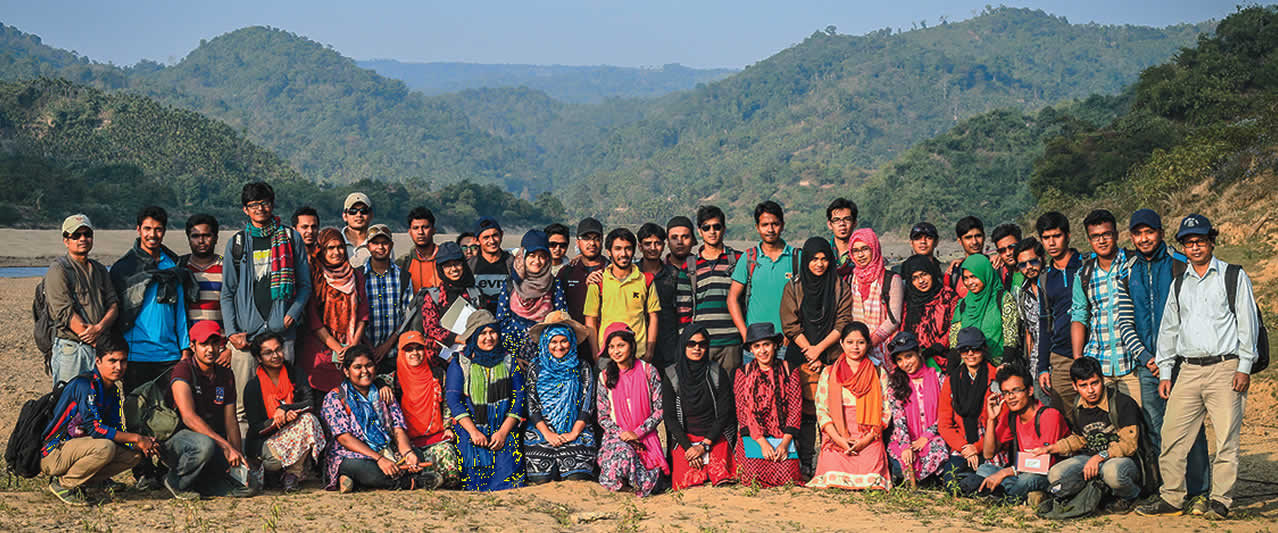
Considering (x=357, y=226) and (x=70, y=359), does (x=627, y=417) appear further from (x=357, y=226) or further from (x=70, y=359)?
(x=70, y=359)

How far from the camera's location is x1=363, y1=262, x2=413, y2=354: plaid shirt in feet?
21.4

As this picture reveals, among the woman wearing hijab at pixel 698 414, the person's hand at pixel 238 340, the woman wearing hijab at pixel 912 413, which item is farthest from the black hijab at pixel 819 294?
the person's hand at pixel 238 340

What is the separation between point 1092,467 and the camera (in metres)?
5.48

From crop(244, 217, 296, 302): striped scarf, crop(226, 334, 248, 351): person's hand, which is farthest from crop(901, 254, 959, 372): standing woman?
crop(226, 334, 248, 351): person's hand

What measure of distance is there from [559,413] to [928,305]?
2.27 meters

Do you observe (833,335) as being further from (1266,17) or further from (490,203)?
(490,203)

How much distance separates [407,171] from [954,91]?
182 ft

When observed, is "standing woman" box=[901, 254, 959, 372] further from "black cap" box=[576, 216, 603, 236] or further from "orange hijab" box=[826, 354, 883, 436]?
"black cap" box=[576, 216, 603, 236]

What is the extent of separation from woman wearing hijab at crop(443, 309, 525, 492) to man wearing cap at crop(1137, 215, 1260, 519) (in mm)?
3388

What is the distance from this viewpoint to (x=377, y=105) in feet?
411

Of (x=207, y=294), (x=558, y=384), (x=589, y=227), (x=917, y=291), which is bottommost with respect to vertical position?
(x=558, y=384)

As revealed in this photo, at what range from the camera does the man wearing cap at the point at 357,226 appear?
6.80 meters

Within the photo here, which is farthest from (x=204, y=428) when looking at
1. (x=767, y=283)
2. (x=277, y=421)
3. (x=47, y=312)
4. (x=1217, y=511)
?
(x=1217, y=511)

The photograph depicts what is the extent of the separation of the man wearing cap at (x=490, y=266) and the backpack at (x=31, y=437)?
236cm
